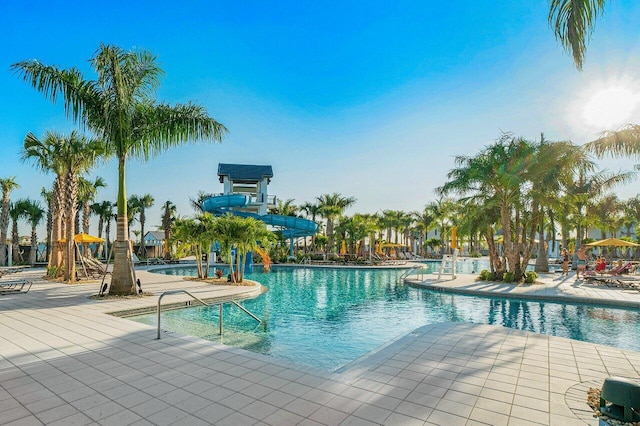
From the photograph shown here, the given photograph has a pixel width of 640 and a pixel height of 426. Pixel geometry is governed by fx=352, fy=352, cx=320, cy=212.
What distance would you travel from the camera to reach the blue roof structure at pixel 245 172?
3938 centimetres

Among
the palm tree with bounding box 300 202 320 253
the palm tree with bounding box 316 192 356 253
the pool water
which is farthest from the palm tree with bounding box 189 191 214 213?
the pool water

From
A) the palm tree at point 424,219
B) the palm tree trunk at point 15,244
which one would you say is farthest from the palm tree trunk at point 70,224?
the palm tree at point 424,219

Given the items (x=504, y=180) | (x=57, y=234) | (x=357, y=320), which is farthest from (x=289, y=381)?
(x=57, y=234)

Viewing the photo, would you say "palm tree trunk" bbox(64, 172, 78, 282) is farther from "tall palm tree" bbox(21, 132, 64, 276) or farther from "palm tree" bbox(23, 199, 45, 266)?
"palm tree" bbox(23, 199, 45, 266)

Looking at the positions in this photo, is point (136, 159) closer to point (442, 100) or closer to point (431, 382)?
point (442, 100)

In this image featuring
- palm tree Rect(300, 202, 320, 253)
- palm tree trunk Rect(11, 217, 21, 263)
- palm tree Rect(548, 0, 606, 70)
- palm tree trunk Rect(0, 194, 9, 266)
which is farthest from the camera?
palm tree Rect(300, 202, 320, 253)

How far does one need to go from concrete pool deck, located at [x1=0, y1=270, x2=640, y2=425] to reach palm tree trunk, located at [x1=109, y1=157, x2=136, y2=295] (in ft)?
14.0

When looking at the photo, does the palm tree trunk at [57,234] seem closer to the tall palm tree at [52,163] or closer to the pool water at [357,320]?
the tall palm tree at [52,163]

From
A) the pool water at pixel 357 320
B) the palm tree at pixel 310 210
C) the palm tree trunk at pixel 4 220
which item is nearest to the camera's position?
the pool water at pixel 357 320

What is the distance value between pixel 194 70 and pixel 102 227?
35680 millimetres

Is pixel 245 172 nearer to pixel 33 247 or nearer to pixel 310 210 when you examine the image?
pixel 310 210

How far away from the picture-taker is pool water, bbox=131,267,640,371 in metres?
7.29

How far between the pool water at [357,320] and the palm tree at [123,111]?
4.27 m

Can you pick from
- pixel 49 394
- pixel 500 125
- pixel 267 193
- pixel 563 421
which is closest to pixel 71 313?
pixel 49 394
